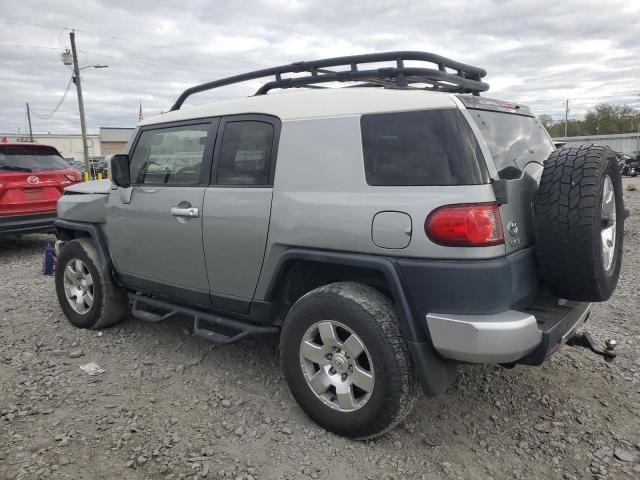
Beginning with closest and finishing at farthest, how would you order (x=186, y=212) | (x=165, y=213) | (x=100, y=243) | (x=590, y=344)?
(x=590, y=344), (x=186, y=212), (x=165, y=213), (x=100, y=243)

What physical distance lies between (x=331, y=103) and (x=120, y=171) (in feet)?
6.28

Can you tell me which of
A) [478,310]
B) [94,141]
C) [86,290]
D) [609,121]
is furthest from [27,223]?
[609,121]

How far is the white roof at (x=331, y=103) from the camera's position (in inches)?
101

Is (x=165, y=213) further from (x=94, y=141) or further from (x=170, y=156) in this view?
(x=94, y=141)

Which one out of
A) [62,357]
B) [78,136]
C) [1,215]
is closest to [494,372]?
[62,357]

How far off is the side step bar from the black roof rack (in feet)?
5.34

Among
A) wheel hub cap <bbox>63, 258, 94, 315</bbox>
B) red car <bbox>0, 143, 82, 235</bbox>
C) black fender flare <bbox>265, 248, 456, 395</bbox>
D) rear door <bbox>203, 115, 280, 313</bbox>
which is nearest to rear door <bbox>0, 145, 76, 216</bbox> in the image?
red car <bbox>0, 143, 82, 235</bbox>

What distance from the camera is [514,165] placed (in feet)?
9.07

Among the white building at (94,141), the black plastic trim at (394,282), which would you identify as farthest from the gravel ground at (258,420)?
the white building at (94,141)

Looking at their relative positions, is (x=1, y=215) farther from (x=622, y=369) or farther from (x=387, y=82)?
(x=622, y=369)

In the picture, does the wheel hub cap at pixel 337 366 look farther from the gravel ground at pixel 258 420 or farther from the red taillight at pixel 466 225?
the red taillight at pixel 466 225

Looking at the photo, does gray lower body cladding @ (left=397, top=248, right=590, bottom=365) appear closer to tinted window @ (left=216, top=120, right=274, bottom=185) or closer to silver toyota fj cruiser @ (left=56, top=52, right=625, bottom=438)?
silver toyota fj cruiser @ (left=56, top=52, right=625, bottom=438)

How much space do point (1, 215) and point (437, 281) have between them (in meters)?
7.02

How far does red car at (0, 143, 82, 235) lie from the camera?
7.30 metres
